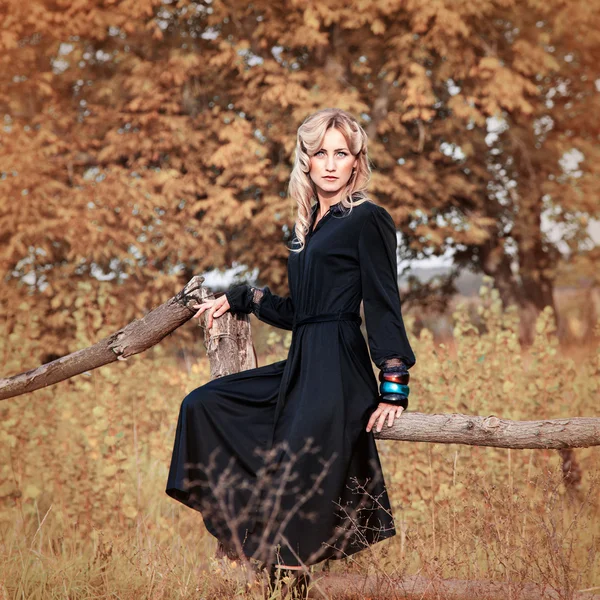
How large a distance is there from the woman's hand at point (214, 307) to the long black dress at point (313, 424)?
32 cm

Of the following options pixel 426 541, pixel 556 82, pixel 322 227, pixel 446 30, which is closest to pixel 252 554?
pixel 426 541

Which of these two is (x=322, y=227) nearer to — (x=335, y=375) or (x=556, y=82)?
(x=335, y=375)

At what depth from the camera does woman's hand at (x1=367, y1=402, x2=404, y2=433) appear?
2756 mm

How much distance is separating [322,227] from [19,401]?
2.47m

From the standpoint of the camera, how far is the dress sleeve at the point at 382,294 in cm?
278

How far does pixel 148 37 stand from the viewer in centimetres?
1109

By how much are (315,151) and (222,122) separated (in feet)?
28.2

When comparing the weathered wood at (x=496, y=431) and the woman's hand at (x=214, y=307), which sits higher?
the woman's hand at (x=214, y=307)

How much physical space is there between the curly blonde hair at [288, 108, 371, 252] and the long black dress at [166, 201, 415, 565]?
0.11 meters

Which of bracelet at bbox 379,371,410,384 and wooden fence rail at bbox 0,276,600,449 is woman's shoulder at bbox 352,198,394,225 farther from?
wooden fence rail at bbox 0,276,600,449

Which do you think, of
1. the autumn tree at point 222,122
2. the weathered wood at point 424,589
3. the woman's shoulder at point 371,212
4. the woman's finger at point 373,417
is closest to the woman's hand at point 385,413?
the woman's finger at point 373,417

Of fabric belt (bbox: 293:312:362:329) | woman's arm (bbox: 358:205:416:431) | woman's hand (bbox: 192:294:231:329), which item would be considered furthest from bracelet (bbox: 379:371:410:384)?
woman's hand (bbox: 192:294:231:329)

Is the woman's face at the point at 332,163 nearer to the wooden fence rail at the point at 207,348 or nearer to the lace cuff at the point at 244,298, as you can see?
→ the lace cuff at the point at 244,298

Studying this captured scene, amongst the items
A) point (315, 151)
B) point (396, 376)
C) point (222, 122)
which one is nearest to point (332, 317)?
point (396, 376)
